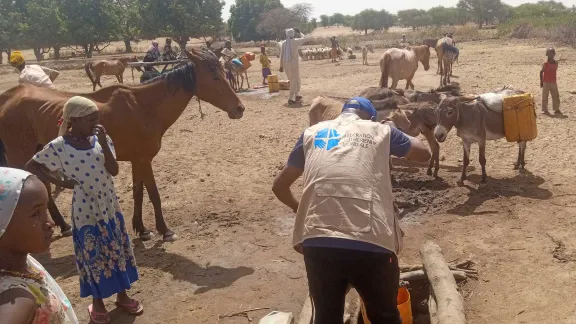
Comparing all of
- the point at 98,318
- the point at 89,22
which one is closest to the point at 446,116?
the point at 98,318

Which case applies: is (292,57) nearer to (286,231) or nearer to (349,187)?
(286,231)

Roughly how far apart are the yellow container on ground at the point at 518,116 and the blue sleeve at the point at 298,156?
495cm

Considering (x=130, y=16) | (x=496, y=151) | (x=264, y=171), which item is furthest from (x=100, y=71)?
(x=130, y=16)

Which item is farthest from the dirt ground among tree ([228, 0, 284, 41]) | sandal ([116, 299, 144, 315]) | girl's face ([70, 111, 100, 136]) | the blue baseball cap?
tree ([228, 0, 284, 41])

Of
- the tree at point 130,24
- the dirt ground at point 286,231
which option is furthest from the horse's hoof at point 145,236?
the tree at point 130,24

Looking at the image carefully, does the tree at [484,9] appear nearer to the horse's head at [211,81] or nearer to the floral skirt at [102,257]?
the horse's head at [211,81]

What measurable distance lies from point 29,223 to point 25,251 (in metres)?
0.12

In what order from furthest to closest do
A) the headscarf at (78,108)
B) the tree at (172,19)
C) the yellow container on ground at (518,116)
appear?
the tree at (172,19) < the yellow container on ground at (518,116) < the headscarf at (78,108)

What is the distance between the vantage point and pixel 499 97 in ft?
22.5

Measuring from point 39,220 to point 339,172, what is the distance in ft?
4.86

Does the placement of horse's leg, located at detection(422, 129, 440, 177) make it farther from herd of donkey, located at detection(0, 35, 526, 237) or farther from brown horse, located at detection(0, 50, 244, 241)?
brown horse, located at detection(0, 50, 244, 241)

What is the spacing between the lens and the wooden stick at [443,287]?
354cm

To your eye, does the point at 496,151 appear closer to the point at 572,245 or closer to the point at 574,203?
the point at 574,203

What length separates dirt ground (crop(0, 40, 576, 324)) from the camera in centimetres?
427
